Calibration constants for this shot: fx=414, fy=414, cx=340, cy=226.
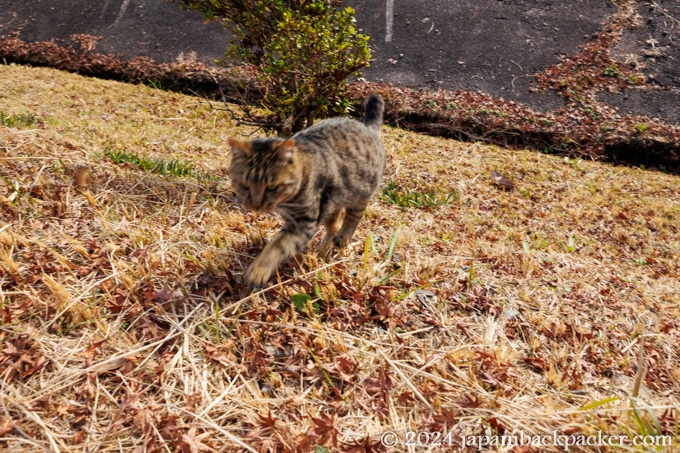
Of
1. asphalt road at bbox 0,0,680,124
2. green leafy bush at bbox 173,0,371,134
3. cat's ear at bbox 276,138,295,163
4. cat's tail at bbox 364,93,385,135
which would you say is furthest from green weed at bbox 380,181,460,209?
asphalt road at bbox 0,0,680,124

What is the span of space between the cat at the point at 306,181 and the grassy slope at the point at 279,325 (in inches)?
9.9

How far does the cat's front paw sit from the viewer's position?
2.94 m

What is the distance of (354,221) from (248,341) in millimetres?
1674

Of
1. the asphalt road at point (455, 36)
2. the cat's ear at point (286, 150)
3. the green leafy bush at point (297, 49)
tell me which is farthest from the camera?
the asphalt road at point (455, 36)

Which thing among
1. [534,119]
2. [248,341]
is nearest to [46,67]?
[248,341]

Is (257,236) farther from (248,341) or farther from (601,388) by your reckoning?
(601,388)

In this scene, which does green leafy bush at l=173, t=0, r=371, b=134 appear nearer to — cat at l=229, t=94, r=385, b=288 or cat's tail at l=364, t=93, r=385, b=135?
cat's tail at l=364, t=93, r=385, b=135

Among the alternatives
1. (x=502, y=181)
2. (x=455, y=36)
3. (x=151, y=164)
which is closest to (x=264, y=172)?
(x=151, y=164)

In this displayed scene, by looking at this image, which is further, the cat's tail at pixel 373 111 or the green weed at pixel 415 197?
the green weed at pixel 415 197

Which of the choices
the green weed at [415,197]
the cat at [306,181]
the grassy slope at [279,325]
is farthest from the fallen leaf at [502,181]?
the cat at [306,181]

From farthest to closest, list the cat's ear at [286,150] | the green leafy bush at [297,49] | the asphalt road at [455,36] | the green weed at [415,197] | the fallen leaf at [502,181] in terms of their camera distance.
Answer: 1. the asphalt road at [455,36]
2. the fallen leaf at [502,181]
3. the green weed at [415,197]
4. the green leafy bush at [297,49]
5. the cat's ear at [286,150]

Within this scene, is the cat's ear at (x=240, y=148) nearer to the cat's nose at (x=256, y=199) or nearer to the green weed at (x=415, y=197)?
the cat's nose at (x=256, y=199)

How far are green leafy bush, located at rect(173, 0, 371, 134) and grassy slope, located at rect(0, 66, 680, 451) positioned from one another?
1452 mm

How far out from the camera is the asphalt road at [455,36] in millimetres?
8656
